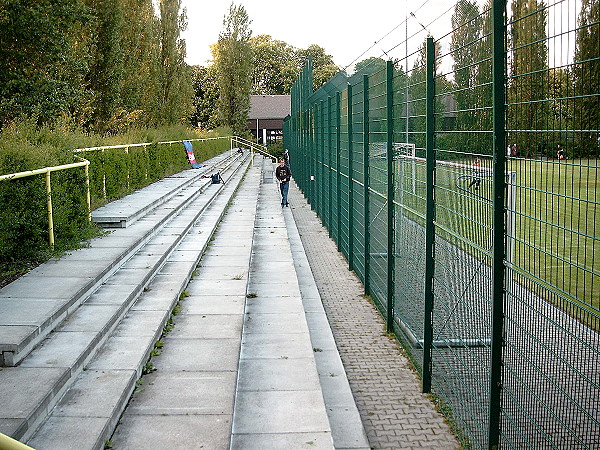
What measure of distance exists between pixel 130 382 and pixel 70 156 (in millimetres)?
5934

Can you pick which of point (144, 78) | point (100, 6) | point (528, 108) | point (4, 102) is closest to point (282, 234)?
point (4, 102)

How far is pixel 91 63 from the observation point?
2175 centimetres

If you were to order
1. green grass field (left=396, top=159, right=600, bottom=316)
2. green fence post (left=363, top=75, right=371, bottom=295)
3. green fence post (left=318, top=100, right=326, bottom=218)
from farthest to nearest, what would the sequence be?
green fence post (left=318, top=100, right=326, bottom=218) → green fence post (left=363, top=75, right=371, bottom=295) → green grass field (left=396, top=159, right=600, bottom=316)

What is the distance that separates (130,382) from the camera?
5070 millimetres

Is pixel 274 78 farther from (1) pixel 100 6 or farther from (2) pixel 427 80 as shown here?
(2) pixel 427 80

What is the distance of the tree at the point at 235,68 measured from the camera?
60.8m

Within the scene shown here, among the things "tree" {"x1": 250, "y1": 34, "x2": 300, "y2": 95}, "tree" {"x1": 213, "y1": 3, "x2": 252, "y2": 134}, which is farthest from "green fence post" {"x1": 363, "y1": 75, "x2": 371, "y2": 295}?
"tree" {"x1": 250, "y1": 34, "x2": 300, "y2": 95}

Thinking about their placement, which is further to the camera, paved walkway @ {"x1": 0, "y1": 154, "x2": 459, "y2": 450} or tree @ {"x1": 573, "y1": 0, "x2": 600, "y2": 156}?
paved walkway @ {"x1": 0, "y1": 154, "x2": 459, "y2": 450}

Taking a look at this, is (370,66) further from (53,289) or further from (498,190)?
(498,190)

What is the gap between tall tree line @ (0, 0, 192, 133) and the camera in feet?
51.6

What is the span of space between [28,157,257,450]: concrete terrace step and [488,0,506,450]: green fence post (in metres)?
2.41

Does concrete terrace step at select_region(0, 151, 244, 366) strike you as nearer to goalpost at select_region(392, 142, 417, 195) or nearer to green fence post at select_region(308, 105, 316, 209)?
goalpost at select_region(392, 142, 417, 195)

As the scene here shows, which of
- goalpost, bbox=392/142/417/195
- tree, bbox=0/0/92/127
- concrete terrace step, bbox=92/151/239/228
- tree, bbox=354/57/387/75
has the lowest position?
concrete terrace step, bbox=92/151/239/228

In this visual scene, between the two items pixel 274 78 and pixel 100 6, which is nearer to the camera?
pixel 100 6
